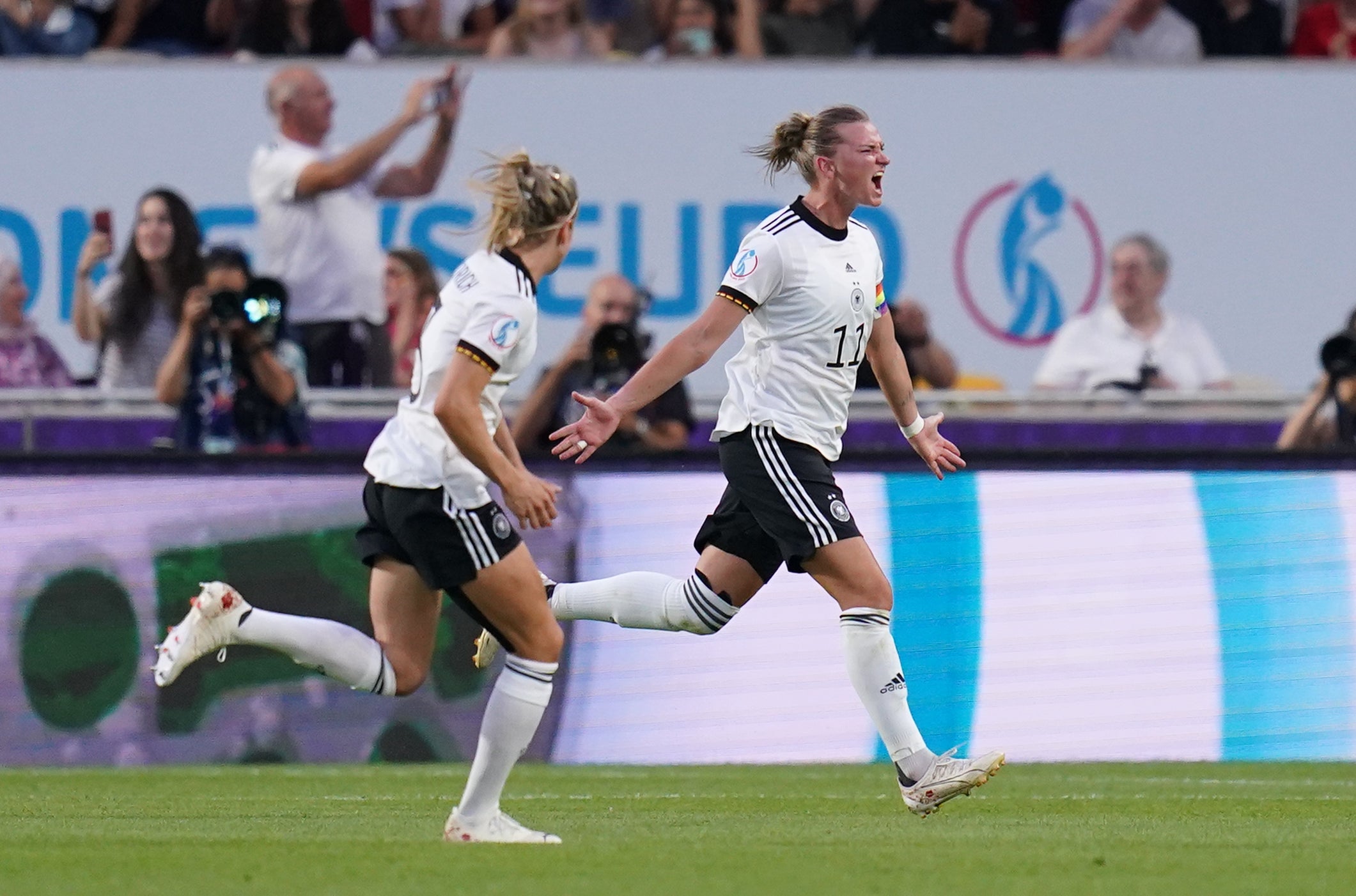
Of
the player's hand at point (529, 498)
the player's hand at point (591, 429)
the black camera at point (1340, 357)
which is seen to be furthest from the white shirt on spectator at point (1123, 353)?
the player's hand at point (529, 498)

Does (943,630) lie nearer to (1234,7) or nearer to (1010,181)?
(1010,181)

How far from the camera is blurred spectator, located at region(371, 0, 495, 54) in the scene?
13969 mm

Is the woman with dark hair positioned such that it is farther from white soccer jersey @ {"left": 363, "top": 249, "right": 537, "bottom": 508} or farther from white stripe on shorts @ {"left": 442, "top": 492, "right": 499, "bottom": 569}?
white stripe on shorts @ {"left": 442, "top": 492, "right": 499, "bottom": 569}

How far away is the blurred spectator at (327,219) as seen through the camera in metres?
12.8

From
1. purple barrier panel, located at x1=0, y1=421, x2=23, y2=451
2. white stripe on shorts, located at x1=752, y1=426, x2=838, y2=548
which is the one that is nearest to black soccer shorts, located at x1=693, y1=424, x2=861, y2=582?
white stripe on shorts, located at x1=752, y1=426, x2=838, y2=548

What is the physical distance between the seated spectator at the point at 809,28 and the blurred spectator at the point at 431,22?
66.4 inches

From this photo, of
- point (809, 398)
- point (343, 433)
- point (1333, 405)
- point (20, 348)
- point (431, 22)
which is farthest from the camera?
point (431, 22)

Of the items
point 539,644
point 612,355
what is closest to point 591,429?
Answer: point 539,644

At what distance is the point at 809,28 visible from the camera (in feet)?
45.3

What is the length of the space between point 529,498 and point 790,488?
1346 mm

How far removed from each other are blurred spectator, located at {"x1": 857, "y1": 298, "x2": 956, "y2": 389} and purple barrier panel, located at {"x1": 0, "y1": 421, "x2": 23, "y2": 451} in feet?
14.6

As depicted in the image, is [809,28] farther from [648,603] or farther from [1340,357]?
[648,603]

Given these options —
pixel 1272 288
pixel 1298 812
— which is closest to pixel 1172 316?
pixel 1272 288

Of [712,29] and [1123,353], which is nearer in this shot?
[1123,353]
